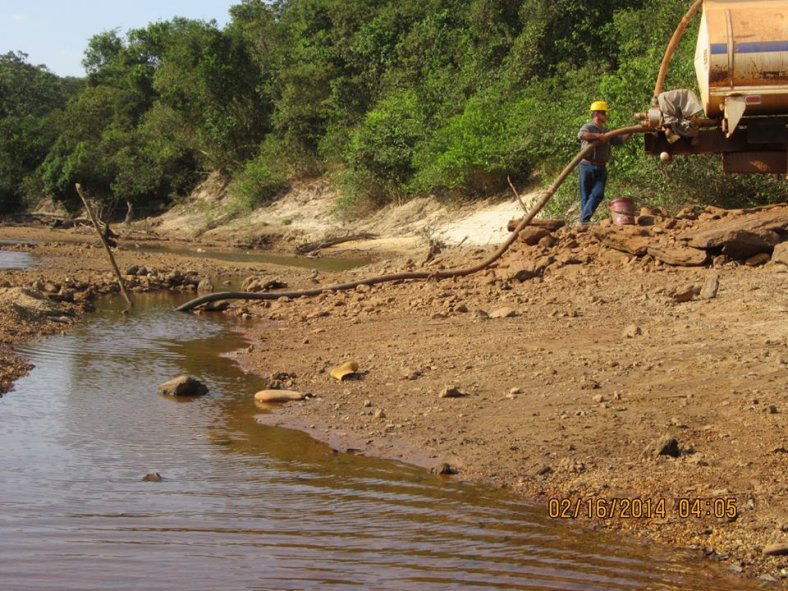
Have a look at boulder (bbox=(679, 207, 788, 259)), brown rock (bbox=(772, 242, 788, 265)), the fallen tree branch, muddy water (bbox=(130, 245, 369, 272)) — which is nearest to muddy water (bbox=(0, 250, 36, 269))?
muddy water (bbox=(130, 245, 369, 272))

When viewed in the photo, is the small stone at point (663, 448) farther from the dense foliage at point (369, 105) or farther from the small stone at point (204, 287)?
the small stone at point (204, 287)

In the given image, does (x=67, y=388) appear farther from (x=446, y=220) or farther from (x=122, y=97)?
(x=122, y=97)

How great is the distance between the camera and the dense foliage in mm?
19062

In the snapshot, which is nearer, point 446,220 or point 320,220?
point 446,220

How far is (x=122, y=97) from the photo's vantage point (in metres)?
43.0

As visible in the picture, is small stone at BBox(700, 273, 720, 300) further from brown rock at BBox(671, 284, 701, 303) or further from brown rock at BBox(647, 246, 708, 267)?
brown rock at BBox(647, 246, 708, 267)

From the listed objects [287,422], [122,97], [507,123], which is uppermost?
[122,97]

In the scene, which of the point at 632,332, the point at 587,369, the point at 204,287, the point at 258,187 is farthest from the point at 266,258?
the point at 587,369

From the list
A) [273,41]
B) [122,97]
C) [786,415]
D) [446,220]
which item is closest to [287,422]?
[786,415]

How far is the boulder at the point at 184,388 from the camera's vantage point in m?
8.27

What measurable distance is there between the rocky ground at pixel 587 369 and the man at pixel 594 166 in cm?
47

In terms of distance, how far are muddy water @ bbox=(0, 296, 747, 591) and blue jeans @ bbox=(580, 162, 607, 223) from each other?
5.78 meters

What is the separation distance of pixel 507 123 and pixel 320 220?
7.82m

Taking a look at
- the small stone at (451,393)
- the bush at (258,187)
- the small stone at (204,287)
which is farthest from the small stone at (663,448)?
the bush at (258,187)
